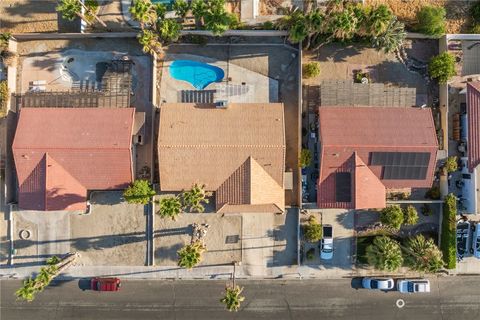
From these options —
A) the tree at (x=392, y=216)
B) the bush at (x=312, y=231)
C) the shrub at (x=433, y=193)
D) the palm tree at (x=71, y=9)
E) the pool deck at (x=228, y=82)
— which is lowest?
the bush at (x=312, y=231)

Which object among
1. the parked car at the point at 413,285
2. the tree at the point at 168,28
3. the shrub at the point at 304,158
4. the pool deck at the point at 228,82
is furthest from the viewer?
the pool deck at the point at 228,82

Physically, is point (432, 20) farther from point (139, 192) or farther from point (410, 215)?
point (139, 192)

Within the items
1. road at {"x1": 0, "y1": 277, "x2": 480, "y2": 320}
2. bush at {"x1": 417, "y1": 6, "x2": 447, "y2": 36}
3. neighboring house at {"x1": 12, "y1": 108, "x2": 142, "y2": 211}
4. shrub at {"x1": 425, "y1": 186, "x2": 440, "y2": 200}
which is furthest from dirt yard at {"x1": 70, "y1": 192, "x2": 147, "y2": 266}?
bush at {"x1": 417, "y1": 6, "x2": 447, "y2": 36}

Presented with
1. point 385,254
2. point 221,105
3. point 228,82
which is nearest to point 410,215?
point 385,254

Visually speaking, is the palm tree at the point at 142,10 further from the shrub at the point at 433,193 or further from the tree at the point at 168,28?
the shrub at the point at 433,193

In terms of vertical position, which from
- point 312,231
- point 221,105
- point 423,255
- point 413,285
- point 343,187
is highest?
point 221,105

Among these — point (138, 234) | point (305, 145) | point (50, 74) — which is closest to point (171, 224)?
point (138, 234)

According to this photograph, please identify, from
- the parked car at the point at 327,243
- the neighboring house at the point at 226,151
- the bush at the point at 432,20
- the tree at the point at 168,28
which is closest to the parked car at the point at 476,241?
the parked car at the point at 327,243
